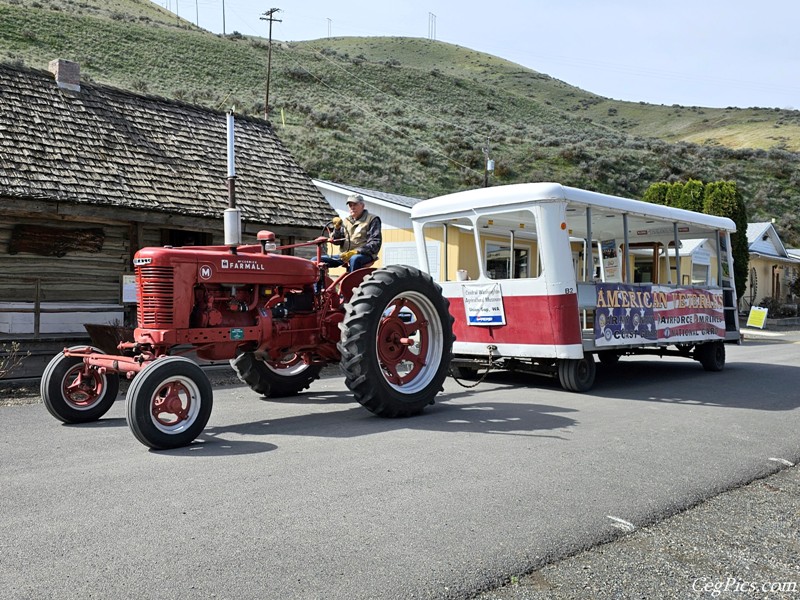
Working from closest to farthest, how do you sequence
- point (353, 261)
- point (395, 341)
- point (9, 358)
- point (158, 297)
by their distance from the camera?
point (158, 297) → point (395, 341) → point (353, 261) → point (9, 358)

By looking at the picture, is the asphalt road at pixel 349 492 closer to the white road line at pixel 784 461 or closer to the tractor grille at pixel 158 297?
the white road line at pixel 784 461

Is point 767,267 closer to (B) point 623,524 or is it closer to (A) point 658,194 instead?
(A) point 658,194

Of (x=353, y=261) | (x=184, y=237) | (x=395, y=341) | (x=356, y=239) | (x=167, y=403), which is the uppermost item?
(x=184, y=237)

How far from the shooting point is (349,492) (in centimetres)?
493

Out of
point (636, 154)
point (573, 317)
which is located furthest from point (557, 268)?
point (636, 154)

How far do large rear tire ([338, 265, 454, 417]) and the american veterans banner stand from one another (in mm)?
2744

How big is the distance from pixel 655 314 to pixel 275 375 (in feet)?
19.1

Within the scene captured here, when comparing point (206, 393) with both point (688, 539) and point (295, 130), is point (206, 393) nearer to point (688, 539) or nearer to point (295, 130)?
point (688, 539)

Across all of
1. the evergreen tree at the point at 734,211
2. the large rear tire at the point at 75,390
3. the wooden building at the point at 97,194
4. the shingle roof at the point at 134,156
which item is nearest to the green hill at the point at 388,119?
the evergreen tree at the point at 734,211

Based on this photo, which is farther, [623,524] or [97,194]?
[97,194]

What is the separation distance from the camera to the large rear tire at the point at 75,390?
7.05 meters

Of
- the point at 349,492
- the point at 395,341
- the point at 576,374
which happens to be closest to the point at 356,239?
the point at 395,341

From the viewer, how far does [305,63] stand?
68.6 meters

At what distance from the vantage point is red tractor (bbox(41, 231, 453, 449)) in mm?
6305
